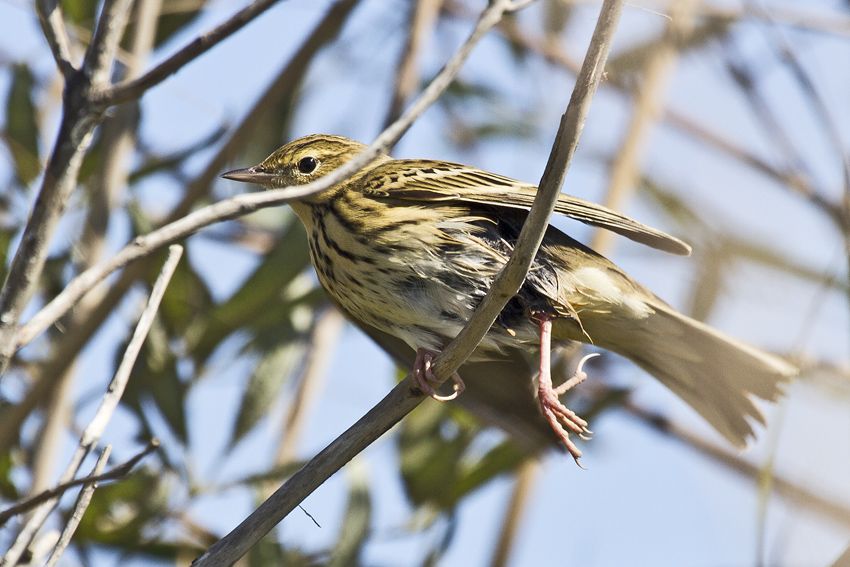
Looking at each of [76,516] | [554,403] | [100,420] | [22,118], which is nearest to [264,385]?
[22,118]

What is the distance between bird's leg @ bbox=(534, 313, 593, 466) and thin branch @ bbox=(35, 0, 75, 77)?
1725 millimetres

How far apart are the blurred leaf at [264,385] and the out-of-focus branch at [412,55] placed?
1231mm

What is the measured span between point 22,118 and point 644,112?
3.12m

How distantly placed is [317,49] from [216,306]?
1.22 meters

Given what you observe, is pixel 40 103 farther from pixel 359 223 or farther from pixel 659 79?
pixel 659 79

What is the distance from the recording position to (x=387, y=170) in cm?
438

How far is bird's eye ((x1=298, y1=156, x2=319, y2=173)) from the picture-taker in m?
4.59

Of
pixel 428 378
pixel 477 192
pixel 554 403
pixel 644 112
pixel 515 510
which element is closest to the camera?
pixel 428 378

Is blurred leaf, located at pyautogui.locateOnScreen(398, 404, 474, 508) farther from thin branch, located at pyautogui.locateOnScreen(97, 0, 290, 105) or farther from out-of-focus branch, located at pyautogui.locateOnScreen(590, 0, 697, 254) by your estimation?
thin branch, located at pyautogui.locateOnScreen(97, 0, 290, 105)

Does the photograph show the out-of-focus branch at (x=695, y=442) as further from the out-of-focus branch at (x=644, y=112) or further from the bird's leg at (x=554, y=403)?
the bird's leg at (x=554, y=403)

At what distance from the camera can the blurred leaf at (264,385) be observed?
484cm

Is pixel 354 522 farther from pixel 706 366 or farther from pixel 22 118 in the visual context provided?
pixel 22 118

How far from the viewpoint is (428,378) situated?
317 cm

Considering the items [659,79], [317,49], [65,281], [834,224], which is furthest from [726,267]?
[65,281]
